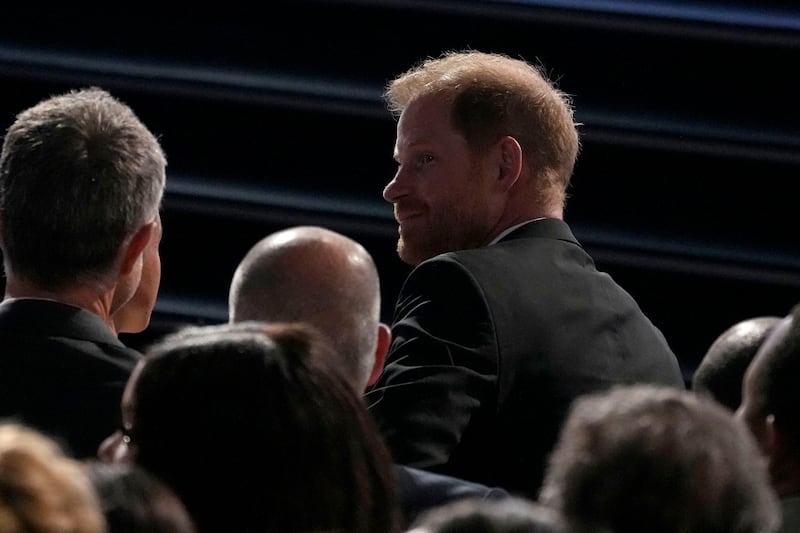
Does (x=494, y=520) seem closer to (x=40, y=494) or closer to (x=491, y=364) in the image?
(x=40, y=494)

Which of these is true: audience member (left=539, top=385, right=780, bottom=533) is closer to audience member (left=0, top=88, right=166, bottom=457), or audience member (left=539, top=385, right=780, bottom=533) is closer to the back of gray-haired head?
audience member (left=0, top=88, right=166, bottom=457)

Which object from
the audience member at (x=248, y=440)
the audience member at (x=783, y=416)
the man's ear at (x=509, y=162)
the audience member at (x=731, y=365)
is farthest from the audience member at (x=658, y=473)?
the man's ear at (x=509, y=162)

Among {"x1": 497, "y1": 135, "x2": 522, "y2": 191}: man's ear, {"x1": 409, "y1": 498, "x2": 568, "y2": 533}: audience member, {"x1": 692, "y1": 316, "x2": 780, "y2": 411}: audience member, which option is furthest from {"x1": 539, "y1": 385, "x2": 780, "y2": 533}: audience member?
{"x1": 497, "y1": 135, "x2": 522, "y2": 191}: man's ear

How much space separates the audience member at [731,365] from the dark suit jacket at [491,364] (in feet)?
0.76

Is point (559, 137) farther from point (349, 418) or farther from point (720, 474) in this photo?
point (720, 474)

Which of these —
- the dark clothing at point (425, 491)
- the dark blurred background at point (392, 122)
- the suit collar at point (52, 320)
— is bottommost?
the dark blurred background at point (392, 122)

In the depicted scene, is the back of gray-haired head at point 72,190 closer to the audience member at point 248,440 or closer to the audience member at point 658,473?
the audience member at point 248,440

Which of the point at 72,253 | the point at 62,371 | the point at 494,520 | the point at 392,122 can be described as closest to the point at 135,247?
the point at 72,253

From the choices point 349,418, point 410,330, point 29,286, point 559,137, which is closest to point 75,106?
point 29,286

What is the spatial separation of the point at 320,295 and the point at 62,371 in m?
0.34

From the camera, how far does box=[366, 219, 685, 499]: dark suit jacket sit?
2.29 m

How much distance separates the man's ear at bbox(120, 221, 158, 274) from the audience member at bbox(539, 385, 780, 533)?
0.98 m

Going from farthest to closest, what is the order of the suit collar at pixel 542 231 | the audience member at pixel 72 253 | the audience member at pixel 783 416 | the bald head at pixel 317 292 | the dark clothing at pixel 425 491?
the suit collar at pixel 542 231, the bald head at pixel 317 292, the audience member at pixel 72 253, the dark clothing at pixel 425 491, the audience member at pixel 783 416

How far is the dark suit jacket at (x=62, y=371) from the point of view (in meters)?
1.92
